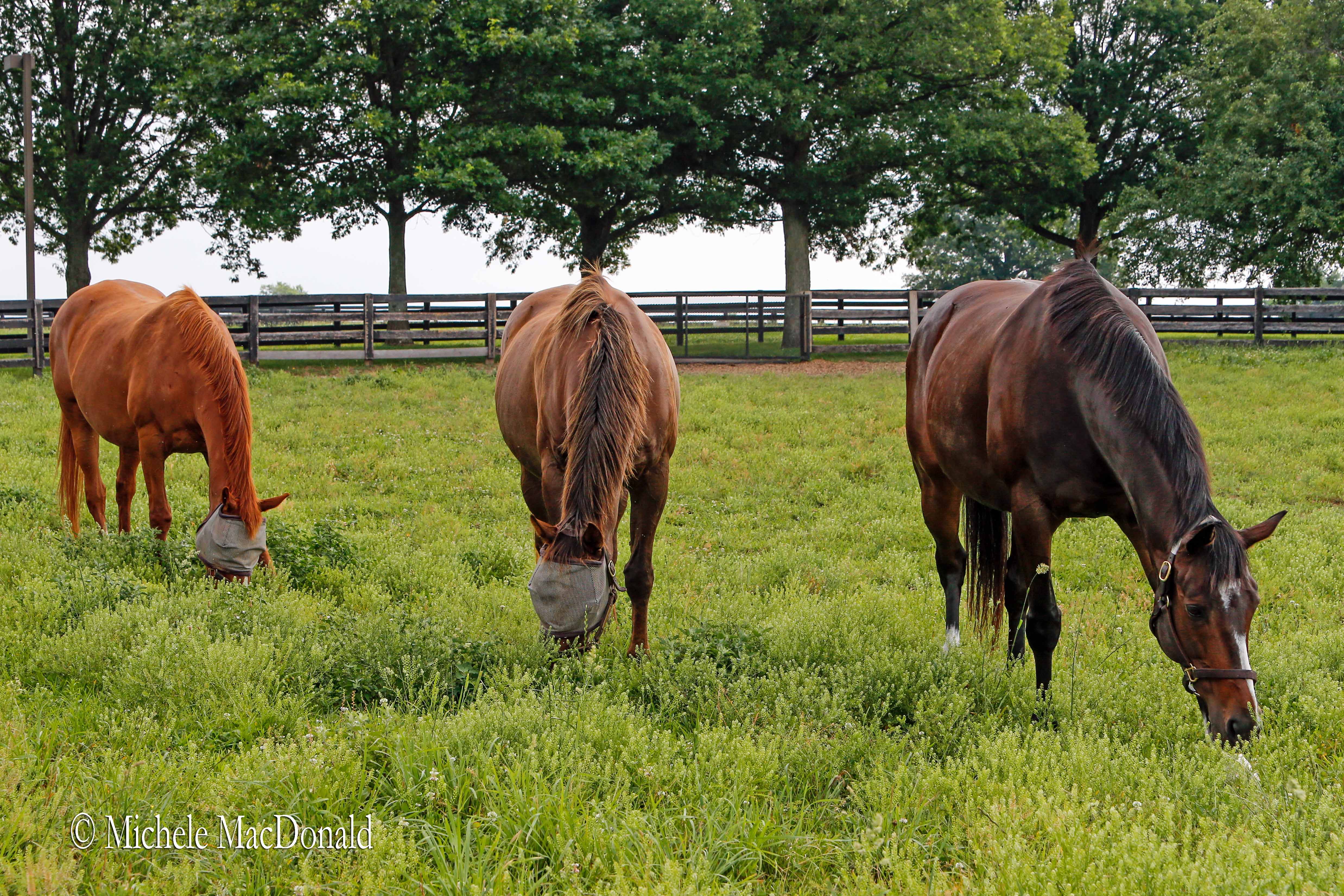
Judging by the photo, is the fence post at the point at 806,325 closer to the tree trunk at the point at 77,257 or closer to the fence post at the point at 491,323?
the fence post at the point at 491,323

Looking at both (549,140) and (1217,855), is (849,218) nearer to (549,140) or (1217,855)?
(549,140)

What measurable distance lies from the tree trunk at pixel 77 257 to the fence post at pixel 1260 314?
29589 mm

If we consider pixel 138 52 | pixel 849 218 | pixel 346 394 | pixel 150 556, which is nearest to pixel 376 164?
pixel 138 52

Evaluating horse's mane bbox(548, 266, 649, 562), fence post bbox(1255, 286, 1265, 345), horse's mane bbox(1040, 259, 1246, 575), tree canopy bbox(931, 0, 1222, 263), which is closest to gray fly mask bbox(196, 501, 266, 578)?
horse's mane bbox(548, 266, 649, 562)

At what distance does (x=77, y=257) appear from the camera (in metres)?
27.0

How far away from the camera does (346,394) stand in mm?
15250

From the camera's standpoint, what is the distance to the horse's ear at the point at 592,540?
4.16 meters

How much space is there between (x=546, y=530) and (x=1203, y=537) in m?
2.60

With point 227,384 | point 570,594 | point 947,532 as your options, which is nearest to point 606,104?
point 227,384

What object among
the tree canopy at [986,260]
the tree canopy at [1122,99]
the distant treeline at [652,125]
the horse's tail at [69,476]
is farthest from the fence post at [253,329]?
the tree canopy at [986,260]

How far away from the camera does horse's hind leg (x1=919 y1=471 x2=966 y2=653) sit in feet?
18.9

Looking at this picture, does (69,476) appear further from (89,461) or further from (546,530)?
(546,530)

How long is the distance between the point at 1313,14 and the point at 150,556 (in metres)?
31.8

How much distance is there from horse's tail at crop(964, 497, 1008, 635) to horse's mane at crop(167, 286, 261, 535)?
413 cm
